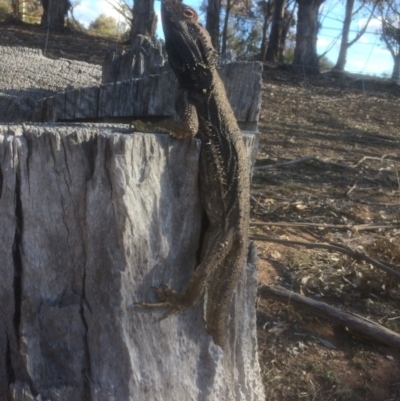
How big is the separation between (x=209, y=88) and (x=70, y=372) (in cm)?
128

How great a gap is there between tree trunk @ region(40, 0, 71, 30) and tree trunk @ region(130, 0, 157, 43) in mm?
2377

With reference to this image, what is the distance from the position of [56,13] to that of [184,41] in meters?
14.1

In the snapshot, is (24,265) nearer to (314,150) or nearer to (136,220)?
(136,220)

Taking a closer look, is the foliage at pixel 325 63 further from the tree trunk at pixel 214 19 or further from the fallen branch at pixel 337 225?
the fallen branch at pixel 337 225

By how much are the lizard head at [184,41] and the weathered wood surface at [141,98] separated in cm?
28

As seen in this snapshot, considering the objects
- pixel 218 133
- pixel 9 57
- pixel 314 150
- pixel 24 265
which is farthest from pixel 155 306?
pixel 314 150

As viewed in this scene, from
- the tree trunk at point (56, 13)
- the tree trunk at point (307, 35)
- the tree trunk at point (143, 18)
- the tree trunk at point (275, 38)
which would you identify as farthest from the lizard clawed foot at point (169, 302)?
the tree trunk at point (275, 38)

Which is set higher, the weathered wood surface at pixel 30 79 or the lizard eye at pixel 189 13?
the lizard eye at pixel 189 13

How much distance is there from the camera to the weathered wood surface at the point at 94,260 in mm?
1824

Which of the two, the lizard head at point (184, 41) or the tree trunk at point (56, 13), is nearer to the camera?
the lizard head at point (184, 41)

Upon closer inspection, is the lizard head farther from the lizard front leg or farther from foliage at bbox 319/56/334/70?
foliage at bbox 319/56/334/70

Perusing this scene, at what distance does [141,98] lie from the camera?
2.85 metres

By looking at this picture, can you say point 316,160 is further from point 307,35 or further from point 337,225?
point 307,35

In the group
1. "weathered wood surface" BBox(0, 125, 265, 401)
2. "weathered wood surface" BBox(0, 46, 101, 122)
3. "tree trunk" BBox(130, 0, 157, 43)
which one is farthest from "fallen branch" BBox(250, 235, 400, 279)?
"tree trunk" BBox(130, 0, 157, 43)
